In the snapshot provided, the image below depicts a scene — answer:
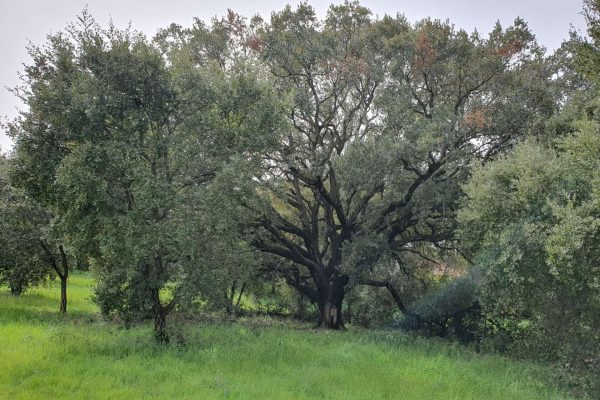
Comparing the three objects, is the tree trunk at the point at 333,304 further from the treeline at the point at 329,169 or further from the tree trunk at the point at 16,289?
the tree trunk at the point at 16,289

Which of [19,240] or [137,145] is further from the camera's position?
[19,240]

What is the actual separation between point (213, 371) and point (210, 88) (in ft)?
25.7

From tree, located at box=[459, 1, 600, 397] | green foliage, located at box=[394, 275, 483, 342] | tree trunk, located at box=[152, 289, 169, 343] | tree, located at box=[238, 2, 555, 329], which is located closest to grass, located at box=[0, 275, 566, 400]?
tree trunk, located at box=[152, 289, 169, 343]

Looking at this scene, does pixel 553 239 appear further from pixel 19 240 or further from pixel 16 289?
pixel 16 289

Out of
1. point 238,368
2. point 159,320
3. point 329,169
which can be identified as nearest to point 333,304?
point 329,169

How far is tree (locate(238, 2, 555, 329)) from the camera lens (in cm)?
1794

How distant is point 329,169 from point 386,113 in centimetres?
322

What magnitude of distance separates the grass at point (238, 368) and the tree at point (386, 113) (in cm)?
500

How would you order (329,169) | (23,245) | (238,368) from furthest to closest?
(23,245) < (329,169) < (238,368)

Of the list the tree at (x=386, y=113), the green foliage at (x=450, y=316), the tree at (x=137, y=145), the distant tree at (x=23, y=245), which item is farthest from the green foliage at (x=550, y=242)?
the distant tree at (x=23, y=245)

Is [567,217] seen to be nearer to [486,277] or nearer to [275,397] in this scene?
[486,277]

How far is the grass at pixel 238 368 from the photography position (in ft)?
32.1

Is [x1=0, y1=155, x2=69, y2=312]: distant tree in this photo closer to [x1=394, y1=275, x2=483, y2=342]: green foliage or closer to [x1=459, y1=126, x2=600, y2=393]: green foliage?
[x1=394, y1=275, x2=483, y2=342]: green foliage

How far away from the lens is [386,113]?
19.3 metres
